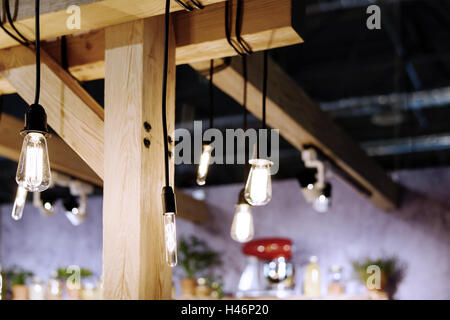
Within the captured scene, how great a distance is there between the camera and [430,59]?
533 centimetres

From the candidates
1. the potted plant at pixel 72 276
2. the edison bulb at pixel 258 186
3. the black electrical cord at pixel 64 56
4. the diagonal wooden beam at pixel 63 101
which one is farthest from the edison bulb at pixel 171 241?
the potted plant at pixel 72 276

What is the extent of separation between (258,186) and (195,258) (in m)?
4.12

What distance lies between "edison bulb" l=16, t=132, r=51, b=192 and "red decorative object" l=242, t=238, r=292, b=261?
4.31 meters

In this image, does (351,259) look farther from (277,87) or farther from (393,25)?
(277,87)

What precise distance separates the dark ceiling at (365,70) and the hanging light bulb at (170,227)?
8.08 ft

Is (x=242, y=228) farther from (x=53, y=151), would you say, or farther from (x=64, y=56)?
(x=53, y=151)

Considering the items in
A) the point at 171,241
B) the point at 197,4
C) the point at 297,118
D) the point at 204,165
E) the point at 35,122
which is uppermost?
the point at 297,118

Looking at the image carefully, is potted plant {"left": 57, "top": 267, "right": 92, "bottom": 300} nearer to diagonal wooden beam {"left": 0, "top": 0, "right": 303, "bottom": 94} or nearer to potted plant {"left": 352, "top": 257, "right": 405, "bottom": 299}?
potted plant {"left": 352, "top": 257, "right": 405, "bottom": 299}

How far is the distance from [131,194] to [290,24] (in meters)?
0.72

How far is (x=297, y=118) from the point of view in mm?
3412

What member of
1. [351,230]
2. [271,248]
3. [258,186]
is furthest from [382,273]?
[258,186]

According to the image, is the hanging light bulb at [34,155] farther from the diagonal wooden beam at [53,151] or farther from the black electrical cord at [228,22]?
the diagonal wooden beam at [53,151]

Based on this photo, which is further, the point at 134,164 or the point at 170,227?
the point at 134,164
